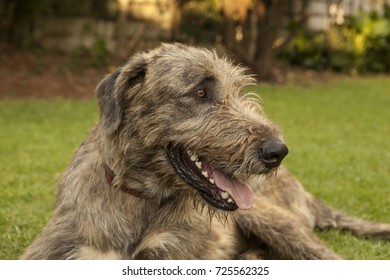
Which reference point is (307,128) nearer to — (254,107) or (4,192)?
(4,192)

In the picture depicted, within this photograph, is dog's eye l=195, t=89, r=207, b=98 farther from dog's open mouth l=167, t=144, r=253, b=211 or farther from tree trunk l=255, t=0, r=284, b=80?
tree trunk l=255, t=0, r=284, b=80

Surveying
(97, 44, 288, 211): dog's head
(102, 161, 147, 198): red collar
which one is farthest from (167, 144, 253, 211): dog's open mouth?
(102, 161, 147, 198): red collar

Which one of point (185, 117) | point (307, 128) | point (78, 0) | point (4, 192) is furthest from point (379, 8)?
point (185, 117)

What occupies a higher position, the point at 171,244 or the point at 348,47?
the point at 171,244

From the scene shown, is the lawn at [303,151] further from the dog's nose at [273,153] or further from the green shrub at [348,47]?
the green shrub at [348,47]

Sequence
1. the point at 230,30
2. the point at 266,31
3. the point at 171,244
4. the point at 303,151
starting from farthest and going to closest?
the point at 266,31 < the point at 230,30 < the point at 303,151 < the point at 171,244

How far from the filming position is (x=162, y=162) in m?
4.80

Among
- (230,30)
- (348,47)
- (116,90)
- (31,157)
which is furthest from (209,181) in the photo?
(348,47)

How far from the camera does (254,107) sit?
5.00 metres

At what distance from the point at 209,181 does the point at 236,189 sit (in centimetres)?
21

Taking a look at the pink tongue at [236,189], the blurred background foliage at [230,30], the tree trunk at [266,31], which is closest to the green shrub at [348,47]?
the blurred background foliage at [230,30]

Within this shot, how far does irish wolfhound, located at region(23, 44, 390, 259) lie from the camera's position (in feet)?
15.4

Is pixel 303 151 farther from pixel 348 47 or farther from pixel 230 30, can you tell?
pixel 348 47

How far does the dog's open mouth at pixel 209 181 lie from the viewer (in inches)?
185
